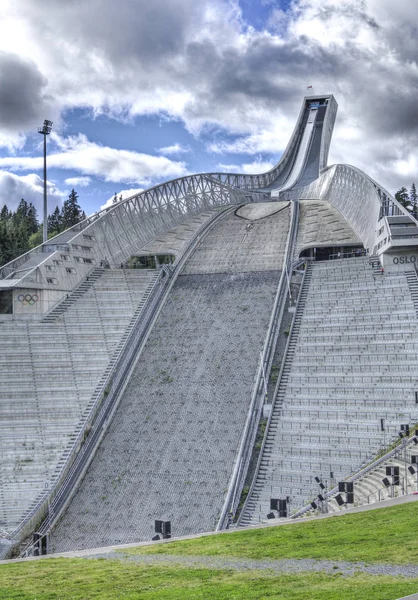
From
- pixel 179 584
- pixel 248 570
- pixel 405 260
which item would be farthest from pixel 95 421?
pixel 179 584

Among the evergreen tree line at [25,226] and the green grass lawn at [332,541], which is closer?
the green grass lawn at [332,541]

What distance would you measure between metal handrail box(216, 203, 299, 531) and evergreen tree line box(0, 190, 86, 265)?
29292 millimetres

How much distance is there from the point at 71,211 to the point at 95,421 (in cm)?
6002

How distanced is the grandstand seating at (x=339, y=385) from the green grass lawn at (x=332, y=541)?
8913 millimetres

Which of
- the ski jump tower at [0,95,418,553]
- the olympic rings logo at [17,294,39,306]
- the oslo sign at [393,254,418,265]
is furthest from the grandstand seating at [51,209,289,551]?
the olympic rings logo at [17,294,39,306]

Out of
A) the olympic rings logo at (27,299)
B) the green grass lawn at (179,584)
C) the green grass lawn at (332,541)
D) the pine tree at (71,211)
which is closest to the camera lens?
the green grass lawn at (179,584)

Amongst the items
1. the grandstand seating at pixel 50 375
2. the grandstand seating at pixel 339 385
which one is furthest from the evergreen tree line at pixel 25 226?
the grandstand seating at pixel 339 385

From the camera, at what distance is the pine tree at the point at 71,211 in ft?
293

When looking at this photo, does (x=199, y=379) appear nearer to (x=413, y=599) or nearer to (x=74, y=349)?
(x=74, y=349)

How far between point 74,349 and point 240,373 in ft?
29.3

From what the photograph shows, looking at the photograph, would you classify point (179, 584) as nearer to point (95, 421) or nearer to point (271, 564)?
point (271, 564)

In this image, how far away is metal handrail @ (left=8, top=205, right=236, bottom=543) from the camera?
29188 millimetres

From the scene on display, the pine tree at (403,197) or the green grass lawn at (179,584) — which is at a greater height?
the pine tree at (403,197)

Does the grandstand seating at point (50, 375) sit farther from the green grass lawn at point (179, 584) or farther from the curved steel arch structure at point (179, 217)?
the green grass lawn at point (179, 584)
